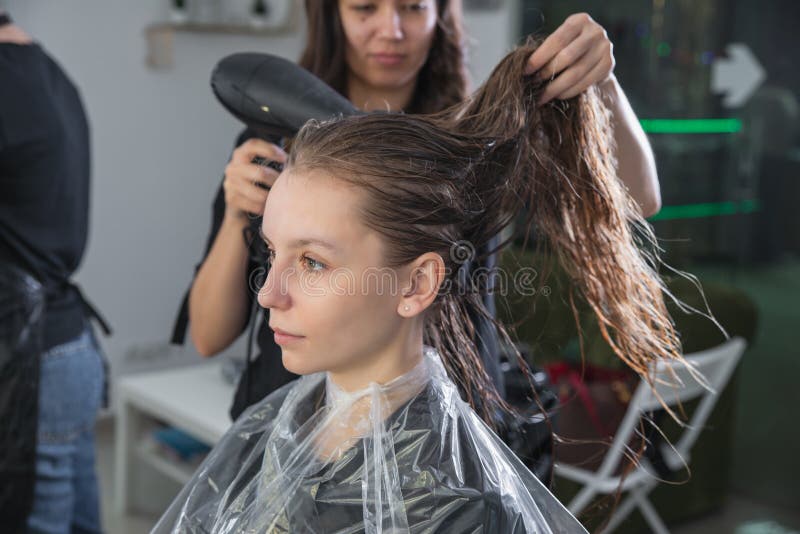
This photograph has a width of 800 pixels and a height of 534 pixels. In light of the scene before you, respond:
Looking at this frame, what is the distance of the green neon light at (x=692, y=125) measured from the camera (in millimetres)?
2838

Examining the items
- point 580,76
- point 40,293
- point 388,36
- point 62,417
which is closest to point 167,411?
point 62,417

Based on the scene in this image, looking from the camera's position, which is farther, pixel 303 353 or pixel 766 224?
pixel 766 224

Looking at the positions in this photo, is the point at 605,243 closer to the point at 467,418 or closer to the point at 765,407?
the point at 467,418

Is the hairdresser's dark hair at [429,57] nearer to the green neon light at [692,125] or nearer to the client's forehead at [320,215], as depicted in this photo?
the client's forehead at [320,215]

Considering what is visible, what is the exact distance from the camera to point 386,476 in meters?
0.87

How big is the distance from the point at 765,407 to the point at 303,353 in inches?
92.4

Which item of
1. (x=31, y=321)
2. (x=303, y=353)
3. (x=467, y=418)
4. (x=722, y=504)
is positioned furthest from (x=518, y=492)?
(x=722, y=504)

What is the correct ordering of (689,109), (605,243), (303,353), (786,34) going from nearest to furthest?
(303,353) < (605,243) < (786,34) < (689,109)

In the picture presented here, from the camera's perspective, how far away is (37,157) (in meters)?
1.56

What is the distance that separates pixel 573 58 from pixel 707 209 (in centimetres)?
216

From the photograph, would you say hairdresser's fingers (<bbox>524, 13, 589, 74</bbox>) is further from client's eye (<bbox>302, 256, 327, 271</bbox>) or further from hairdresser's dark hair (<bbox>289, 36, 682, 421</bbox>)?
client's eye (<bbox>302, 256, 327, 271</bbox>)

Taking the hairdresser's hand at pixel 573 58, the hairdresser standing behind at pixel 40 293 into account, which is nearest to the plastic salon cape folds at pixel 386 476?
the hairdresser's hand at pixel 573 58

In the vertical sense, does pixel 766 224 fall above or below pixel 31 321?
below

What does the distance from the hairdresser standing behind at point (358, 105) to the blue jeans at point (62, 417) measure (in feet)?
1.52
